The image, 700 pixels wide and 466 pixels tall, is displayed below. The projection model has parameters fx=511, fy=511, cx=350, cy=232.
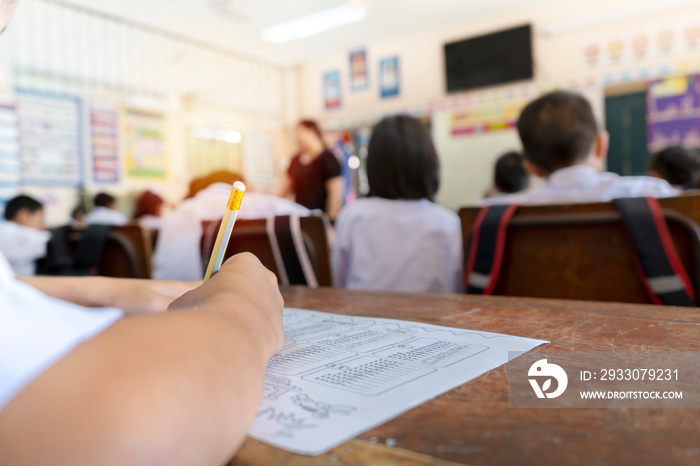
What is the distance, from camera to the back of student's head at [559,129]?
1.55 meters

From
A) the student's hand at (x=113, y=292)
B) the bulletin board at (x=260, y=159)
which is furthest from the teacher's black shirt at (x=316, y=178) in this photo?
the student's hand at (x=113, y=292)

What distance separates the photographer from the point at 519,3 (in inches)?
195

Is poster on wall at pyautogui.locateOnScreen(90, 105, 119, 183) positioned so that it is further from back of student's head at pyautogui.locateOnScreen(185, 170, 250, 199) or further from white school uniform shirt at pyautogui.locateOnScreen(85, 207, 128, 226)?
back of student's head at pyautogui.locateOnScreen(185, 170, 250, 199)

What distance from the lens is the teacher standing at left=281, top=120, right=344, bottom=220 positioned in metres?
3.93

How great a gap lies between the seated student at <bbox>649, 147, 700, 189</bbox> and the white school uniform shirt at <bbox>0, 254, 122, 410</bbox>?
3.16 m

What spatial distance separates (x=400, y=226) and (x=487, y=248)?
0.53 metres

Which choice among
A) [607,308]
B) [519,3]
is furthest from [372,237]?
[519,3]

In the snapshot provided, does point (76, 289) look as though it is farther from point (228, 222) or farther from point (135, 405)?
point (135, 405)

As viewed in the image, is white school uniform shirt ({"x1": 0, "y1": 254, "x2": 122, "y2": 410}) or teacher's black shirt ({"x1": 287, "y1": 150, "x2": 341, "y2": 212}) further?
teacher's black shirt ({"x1": 287, "y1": 150, "x2": 341, "y2": 212})

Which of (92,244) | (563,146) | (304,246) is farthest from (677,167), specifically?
(92,244)

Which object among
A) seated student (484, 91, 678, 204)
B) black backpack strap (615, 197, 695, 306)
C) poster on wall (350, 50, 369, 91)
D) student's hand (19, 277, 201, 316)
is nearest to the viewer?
student's hand (19, 277, 201, 316)

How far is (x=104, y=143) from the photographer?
4.84m

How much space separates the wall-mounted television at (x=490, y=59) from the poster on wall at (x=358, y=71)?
1.08 m

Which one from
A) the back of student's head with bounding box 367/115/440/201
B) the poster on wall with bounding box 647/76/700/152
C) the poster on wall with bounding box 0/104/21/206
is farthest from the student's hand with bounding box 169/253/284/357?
the poster on wall with bounding box 647/76/700/152
